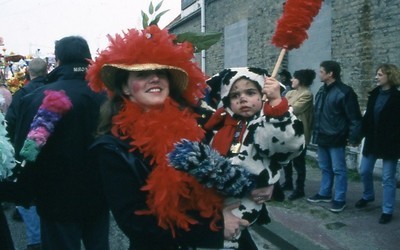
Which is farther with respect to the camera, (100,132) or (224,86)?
(224,86)

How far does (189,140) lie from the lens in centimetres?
190

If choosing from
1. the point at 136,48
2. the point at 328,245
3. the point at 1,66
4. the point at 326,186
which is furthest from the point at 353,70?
the point at 136,48

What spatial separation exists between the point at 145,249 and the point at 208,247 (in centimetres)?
27

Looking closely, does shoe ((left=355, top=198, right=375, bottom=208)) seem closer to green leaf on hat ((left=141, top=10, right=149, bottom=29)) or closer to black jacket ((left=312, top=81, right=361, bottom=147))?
black jacket ((left=312, top=81, right=361, bottom=147))

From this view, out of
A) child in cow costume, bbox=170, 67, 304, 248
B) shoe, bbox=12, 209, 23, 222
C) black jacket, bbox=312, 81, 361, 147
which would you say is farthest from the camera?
shoe, bbox=12, 209, 23, 222

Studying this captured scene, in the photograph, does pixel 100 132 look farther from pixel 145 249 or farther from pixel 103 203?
pixel 103 203

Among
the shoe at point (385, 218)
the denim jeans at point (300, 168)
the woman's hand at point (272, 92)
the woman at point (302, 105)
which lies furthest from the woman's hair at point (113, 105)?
the denim jeans at point (300, 168)

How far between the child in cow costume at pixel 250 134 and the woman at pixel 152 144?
0.29 ft

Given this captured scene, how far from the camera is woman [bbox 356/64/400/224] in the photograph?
5293 mm

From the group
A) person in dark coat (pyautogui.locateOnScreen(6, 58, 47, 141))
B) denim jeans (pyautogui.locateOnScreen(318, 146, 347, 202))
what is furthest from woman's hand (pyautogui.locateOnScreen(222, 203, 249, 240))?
denim jeans (pyautogui.locateOnScreen(318, 146, 347, 202))

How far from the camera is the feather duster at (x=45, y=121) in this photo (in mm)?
2814

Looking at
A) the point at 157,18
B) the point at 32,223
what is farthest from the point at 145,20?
the point at 32,223

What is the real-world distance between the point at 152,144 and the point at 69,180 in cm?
130

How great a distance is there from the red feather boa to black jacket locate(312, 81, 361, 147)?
4155mm
